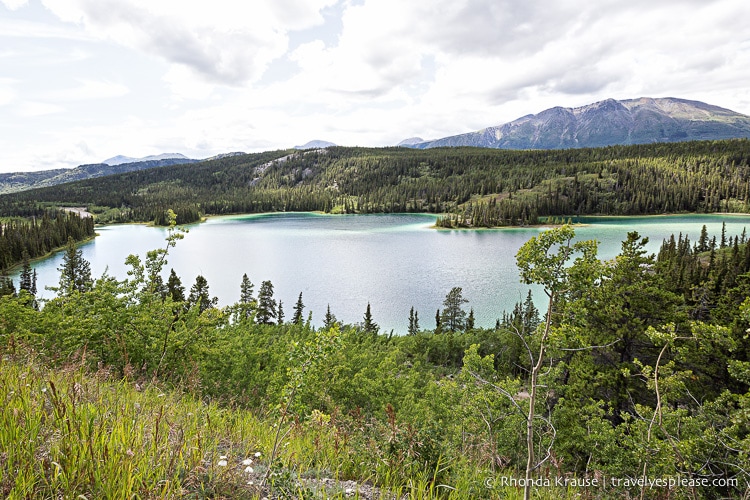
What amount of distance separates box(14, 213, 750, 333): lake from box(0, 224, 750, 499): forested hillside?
15.4 metres

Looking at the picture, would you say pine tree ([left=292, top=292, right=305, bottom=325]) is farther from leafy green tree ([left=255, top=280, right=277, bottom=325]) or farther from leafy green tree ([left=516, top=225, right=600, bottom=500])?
leafy green tree ([left=516, top=225, right=600, bottom=500])

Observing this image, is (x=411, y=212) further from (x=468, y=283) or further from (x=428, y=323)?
(x=428, y=323)

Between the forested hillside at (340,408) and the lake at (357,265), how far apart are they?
15427mm

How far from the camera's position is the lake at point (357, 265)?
1997 inches

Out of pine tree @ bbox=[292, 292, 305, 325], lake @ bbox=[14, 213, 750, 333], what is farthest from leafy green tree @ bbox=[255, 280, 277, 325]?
pine tree @ bbox=[292, 292, 305, 325]

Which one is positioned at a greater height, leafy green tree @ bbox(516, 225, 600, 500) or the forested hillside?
leafy green tree @ bbox(516, 225, 600, 500)

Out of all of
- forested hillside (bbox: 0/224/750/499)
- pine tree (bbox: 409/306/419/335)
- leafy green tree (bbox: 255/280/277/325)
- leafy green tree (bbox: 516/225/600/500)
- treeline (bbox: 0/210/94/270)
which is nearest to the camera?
forested hillside (bbox: 0/224/750/499)

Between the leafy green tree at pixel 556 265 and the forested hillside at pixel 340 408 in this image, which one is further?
the leafy green tree at pixel 556 265

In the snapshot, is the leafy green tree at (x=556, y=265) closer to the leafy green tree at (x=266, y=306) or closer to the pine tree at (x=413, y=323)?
the pine tree at (x=413, y=323)

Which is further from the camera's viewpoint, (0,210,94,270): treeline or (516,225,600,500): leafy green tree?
(0,210,94,270): treeline

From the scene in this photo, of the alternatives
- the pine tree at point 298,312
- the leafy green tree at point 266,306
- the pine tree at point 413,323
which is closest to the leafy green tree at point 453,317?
the pine tree at point 413,323

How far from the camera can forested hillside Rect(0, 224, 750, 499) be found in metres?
2.92

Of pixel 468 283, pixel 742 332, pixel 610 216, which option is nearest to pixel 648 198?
pixel 610 216

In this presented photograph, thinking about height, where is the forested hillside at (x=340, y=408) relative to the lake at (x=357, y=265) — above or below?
above
